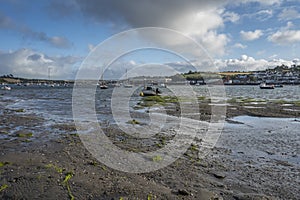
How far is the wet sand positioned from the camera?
6570 millimetres

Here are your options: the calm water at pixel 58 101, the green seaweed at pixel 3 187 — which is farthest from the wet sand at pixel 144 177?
the calm water at pixel 58 101

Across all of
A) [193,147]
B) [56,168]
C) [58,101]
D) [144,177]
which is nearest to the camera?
[144,177]

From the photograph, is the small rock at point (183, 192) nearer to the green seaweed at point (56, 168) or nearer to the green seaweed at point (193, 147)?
the green seaweed at point (56, 168)

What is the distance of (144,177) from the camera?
789 cm

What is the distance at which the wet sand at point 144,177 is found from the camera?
21.6ft

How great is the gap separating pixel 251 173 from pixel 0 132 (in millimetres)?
14656

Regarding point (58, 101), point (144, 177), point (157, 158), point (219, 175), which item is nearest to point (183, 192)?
point (144, 177)

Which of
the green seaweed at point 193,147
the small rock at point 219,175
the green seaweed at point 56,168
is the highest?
the green seaweed at point 56,168

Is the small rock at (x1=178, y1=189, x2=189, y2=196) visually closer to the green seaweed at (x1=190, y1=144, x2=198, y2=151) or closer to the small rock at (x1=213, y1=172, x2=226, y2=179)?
the small rock at (x1=213, y1=172, x2=226, y2=179)

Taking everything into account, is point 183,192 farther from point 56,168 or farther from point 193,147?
point 193,147

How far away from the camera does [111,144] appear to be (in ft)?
40.4

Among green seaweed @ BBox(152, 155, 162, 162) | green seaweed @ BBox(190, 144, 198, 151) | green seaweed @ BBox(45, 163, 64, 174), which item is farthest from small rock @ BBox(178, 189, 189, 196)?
green seaweed @ BBox(190, 144, 198, 151)

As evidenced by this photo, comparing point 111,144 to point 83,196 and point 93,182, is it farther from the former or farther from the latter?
point 83,196

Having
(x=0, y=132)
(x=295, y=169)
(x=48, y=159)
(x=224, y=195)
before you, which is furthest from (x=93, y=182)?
(x=0, y=132)
